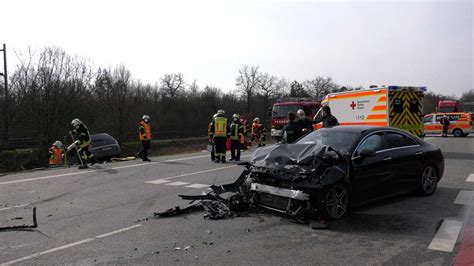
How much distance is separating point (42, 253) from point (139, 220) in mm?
1704

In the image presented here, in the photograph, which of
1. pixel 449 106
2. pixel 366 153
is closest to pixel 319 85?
pixel 449 106

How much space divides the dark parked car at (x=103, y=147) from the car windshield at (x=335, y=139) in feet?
41.3

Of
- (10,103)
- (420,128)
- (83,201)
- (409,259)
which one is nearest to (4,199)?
(83,201)

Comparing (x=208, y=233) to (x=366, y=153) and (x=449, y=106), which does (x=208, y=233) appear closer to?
(x=366, y=153)

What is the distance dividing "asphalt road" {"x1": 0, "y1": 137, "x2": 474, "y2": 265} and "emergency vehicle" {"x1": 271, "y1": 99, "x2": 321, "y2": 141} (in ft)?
48.0

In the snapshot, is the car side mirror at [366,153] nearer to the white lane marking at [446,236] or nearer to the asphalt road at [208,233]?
the asphalt road at [208,233]

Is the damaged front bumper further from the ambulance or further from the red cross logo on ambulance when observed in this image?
the red cross logo on ambulance

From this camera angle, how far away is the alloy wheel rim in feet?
19.2

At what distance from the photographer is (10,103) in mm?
22172

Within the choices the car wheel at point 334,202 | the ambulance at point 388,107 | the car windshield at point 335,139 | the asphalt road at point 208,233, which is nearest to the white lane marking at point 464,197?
the asphalt road at point 208,233

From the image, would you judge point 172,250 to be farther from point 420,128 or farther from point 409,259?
point 420,128

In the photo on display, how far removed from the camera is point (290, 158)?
20.4 ft

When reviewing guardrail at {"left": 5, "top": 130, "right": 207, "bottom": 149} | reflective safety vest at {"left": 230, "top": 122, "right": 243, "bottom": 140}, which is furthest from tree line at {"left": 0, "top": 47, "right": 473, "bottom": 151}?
reflective safety vest at {"left": 230, "top": 122, "right": 243, "bottom": 140}

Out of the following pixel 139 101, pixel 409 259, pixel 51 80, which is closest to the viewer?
pixel 409 259
